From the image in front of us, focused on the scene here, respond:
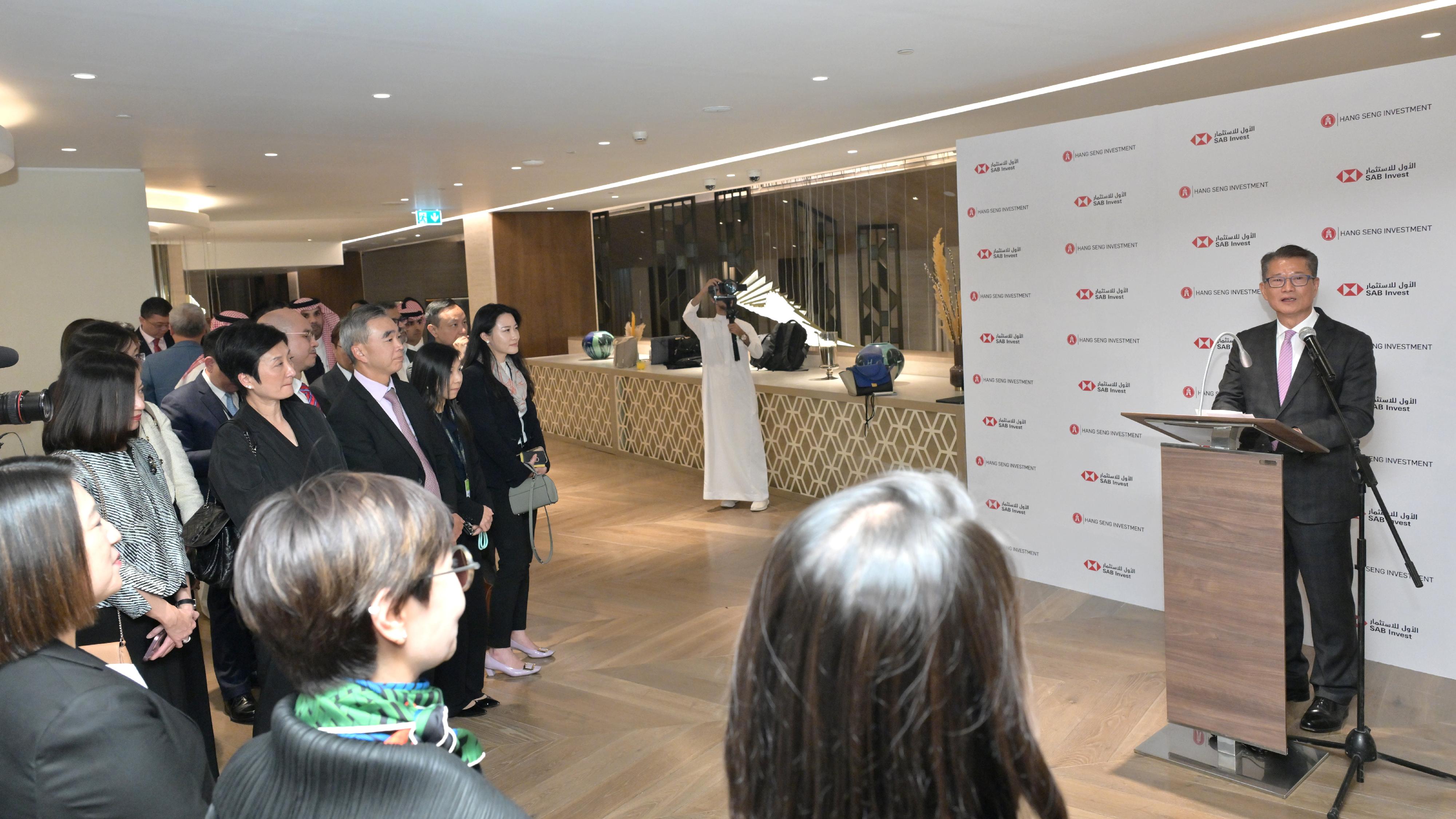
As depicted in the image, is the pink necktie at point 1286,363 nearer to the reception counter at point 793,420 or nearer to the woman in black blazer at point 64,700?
the reception counter at point 793,420

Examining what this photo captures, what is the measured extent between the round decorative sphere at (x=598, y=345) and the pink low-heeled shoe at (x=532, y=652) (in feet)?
21.5

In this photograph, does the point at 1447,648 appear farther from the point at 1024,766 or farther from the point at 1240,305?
the point at 1024,766

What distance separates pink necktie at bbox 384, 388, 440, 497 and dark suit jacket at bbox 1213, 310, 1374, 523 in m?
2.89

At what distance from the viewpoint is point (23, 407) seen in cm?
275

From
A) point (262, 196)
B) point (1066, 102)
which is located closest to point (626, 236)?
point (262, 196)

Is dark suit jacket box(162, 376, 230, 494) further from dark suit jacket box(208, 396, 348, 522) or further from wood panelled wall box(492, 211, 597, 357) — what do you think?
wood panelled wall box(492, 211, 597, 357)

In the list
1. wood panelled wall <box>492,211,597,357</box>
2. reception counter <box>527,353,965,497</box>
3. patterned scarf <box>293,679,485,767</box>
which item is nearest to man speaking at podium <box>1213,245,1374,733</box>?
reception counter <box>527,353,965,497</box>

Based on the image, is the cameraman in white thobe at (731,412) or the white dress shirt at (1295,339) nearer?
the white dress shirt at (1295,339)

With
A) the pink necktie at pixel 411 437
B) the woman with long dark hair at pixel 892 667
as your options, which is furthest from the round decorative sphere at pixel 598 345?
the woman with long dark hair at pixel 892 667

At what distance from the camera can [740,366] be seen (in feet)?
23.8

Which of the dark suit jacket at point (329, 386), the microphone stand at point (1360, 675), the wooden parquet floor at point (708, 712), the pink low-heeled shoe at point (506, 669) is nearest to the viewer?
the microphone stand at point (1360, 675)

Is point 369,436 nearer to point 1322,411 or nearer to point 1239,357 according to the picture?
point 1239,357

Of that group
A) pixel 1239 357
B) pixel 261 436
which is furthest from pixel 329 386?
pixel 1239 357

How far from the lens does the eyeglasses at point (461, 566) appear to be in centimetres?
120
